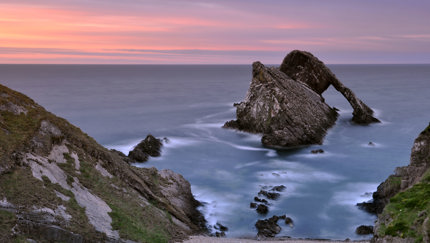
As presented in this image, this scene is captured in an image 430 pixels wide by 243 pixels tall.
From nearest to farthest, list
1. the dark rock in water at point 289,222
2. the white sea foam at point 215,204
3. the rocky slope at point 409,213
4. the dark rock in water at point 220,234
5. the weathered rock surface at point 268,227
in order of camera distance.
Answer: the rocky slope at point 409,213 < the dark rock in water at point 220,234 < the weathered rock surface at point 268,227 < the dark rock in water at point 289,222 < the white sea foam at point 215,204

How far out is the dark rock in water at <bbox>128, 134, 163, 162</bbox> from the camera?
34.4m

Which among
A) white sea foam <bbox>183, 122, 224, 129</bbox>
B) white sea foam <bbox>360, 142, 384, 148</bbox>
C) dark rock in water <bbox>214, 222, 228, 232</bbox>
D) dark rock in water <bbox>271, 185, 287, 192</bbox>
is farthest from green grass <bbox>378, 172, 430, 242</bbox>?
white sea foam <bbox>183, 122, 224, 129</bbox>

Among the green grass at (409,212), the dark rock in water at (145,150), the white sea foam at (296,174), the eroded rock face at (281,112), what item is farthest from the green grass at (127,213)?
the eroded rock face at (281,112)

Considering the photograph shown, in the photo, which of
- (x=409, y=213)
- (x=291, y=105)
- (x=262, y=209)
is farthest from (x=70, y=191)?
(x=291, y=105)

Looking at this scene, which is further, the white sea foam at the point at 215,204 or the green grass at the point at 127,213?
the white sea foam at the point at 215,204

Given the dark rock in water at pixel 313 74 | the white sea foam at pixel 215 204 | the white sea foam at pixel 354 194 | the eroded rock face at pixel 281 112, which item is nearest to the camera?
the white sea foam at pixel 215 204

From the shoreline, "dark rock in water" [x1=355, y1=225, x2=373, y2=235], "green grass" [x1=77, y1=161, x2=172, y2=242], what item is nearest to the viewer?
"green grass" [x1=77, y1=161, x2=172, y2=242]

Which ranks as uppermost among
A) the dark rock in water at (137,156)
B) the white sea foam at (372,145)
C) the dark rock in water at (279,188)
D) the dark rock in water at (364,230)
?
the white sea foam at (372,145)

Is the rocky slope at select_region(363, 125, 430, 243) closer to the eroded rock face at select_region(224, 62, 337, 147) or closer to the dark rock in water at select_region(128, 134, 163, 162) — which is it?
the eroded rock face at select_region(224, 62, 337, 147)

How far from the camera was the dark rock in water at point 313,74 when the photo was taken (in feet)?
179

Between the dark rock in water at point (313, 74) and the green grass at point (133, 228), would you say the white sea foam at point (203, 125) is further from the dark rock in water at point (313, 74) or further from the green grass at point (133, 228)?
the green grass at point (133, 228)

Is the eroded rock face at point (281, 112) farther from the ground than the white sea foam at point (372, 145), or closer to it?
farther from the ground

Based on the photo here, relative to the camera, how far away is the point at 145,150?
1448 inches

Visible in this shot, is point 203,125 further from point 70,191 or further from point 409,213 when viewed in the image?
point 409,213
